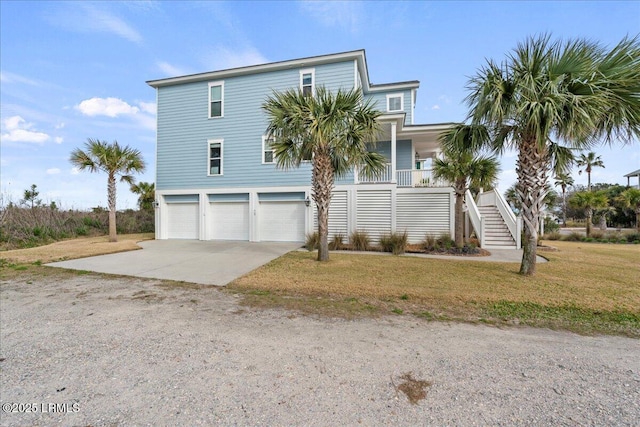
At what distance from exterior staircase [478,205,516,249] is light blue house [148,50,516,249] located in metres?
1.62

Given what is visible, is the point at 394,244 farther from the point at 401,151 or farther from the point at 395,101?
the point at 395,101

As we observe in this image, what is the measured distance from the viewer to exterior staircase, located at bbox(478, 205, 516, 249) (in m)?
11.7

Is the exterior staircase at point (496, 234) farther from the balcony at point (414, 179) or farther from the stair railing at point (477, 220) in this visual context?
the balcony at point (414, 179)

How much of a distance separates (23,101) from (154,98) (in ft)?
17.4

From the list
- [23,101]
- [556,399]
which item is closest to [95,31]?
[23,101]

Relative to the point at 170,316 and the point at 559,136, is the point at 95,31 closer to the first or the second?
the point at 170,316

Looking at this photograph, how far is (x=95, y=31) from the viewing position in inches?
398

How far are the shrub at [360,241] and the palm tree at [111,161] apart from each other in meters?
11.7

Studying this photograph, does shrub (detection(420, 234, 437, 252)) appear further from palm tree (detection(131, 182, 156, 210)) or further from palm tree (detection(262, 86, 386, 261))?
palm tree (detection(131, 182, 156, 210))

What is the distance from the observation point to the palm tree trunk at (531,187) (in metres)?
6.13

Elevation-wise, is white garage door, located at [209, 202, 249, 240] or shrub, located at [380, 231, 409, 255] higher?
white garage door, located at [209, 202, 249, 240]

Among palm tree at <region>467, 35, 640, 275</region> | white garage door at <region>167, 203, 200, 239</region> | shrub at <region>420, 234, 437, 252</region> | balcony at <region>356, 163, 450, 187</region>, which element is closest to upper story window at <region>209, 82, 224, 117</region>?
white garage door at <region>167, 203, 200, 239</region>

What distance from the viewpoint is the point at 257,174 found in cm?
1388

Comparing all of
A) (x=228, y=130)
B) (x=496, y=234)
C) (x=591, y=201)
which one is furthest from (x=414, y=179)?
(x=591, y=201)
